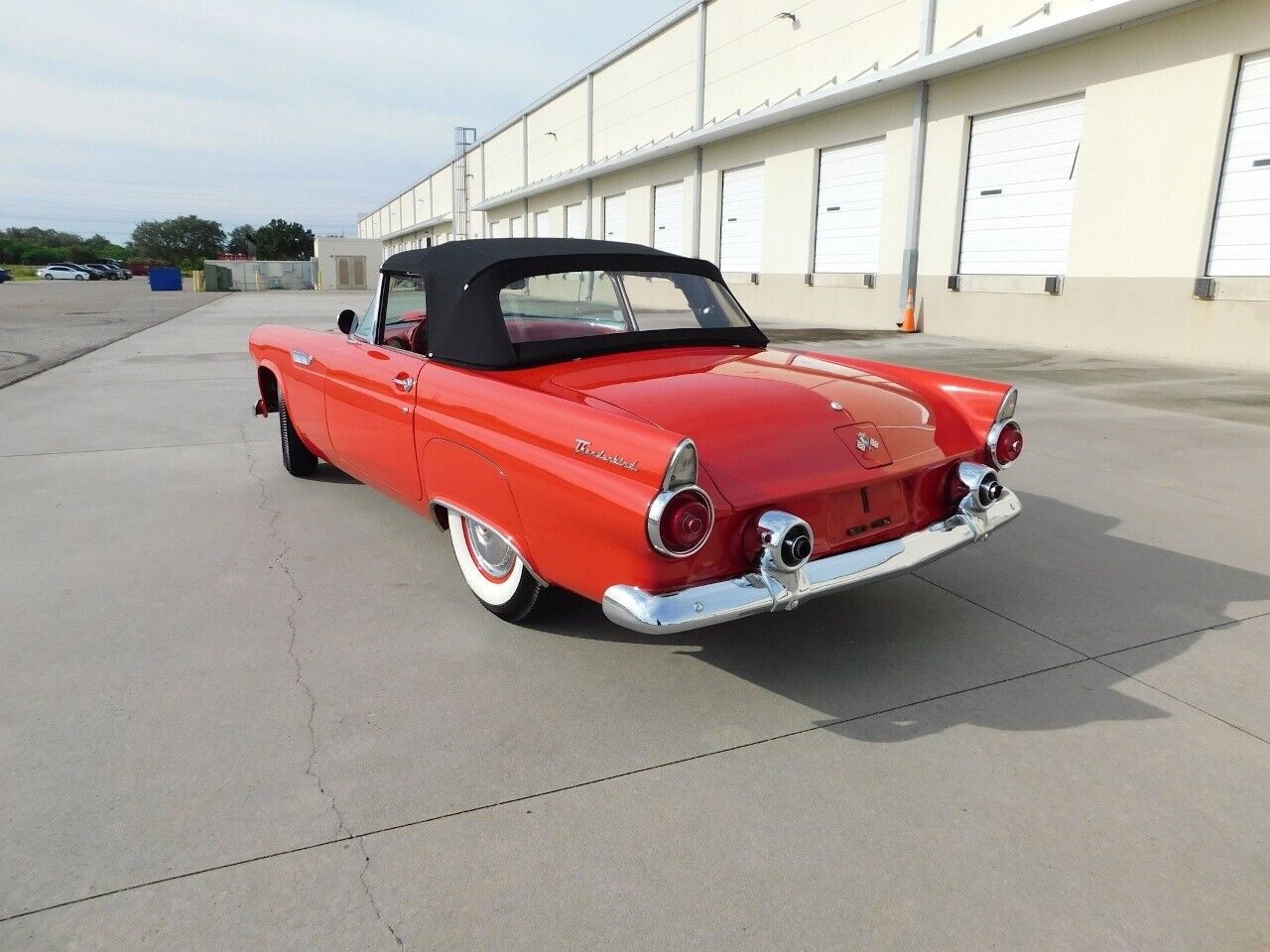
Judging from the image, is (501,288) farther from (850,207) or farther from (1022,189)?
(850,207)

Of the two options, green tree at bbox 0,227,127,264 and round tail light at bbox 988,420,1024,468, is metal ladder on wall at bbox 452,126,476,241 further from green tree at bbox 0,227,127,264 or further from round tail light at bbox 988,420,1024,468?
green tree at bbox 0,227,127,264

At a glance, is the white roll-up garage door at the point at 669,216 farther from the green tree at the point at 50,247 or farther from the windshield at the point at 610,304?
the green tree at the point at 50,247

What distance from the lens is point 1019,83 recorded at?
13.6 metres

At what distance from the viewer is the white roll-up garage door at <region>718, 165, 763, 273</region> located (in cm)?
2088

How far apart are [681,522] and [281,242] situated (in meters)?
120

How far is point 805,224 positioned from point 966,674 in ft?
56.6

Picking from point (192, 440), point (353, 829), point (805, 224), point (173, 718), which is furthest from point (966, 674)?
point (805, 224)

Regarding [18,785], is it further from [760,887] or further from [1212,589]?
[1212,589]

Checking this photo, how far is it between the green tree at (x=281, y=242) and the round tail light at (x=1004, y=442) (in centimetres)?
11666

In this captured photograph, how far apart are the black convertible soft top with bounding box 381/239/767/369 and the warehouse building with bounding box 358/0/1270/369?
32.9ft

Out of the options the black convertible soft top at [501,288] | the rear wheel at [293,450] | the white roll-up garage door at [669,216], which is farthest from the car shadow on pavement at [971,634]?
the white roll-up garage door at [669,216]

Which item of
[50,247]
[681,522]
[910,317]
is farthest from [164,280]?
[50,247]

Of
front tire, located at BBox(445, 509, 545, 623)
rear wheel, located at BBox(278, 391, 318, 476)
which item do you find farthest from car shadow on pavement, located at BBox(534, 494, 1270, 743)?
rear wheel, located at BBox(278, 391, 318, 476)

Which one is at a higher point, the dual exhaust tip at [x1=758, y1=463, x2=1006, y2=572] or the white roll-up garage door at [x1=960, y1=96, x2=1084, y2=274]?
the white roll-up garage door at [x1=960, y1=96, x2=1084, y2=274]
